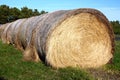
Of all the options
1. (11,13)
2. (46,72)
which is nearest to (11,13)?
(11,13)

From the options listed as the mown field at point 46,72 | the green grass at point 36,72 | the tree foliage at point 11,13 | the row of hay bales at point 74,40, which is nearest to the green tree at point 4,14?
the tree foliage at point 11,13

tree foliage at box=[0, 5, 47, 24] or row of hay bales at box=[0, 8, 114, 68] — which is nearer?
row of hay bales at box=[0, 8, 114, 68]

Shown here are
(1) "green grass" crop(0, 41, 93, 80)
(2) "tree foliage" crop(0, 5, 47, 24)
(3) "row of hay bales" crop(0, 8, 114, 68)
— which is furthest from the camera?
(2) "tree foliage" crop(0, 5, 47, 24)

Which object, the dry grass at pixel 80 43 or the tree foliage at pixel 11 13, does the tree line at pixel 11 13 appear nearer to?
the tree foliage at pixel 11 13

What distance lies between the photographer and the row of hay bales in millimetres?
9539

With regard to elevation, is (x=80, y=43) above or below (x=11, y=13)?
below

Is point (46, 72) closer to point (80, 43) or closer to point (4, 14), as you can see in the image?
point (80, 43)

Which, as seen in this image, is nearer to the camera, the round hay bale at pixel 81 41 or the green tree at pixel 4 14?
the round hay bale at pixel 81 41

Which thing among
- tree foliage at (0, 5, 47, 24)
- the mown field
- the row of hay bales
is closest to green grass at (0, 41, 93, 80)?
the mown field

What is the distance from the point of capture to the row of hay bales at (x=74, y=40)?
9539 mm

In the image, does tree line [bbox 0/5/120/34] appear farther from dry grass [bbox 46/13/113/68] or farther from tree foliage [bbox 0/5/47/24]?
dry grass [bbox 46/13/113/68]

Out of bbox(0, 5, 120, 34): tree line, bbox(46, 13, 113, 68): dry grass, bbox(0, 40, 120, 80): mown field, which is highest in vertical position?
bbox(0, 5, 120, 34): tree line

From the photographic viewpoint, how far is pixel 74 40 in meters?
10.1

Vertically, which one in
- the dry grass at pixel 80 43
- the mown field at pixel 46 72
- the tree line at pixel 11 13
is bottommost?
Answer: the mown field at pixel 46 72
